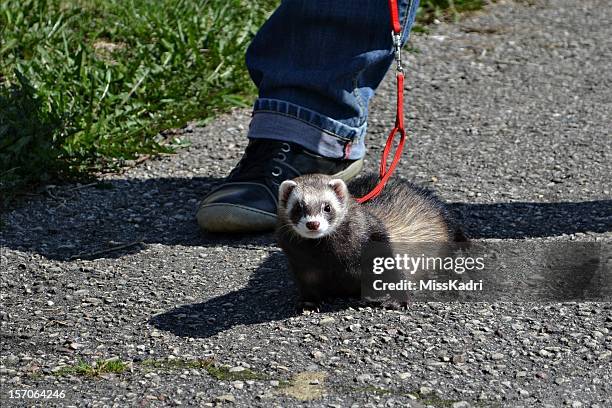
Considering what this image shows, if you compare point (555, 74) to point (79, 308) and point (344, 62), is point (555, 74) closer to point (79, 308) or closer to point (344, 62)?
point (344, 62)

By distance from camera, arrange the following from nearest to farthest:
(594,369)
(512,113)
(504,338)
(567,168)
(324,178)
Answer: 1. (594,369)
2. (504,338)
3. (324,178)
4. (567,168)
5. (512,113)

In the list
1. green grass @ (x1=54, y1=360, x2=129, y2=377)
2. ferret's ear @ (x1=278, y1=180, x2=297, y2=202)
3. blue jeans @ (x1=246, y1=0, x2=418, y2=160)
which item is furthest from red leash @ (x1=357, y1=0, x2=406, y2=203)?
green grass @ (x1=54, y1=360, x2=129, y2=377)

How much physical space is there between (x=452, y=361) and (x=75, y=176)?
7.54 feet

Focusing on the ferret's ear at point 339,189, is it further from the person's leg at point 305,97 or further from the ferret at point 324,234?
the person's leg at point 305,97

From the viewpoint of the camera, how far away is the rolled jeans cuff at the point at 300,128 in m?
4.25

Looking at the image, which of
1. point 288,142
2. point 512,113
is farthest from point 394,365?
point 512,113

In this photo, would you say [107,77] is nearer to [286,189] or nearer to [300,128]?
[300,128]

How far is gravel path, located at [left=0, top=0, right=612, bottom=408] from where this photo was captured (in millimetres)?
2979

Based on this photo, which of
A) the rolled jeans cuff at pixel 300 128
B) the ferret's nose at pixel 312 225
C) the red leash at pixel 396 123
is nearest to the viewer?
the ferret's nose at pixel 312 225

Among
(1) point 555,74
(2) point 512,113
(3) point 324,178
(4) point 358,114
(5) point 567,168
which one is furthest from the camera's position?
(1) point 555,74

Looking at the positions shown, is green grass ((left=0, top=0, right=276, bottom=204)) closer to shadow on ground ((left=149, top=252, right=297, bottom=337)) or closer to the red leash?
shadow on ground ((left=149, top=252, right=297, bottom=337))

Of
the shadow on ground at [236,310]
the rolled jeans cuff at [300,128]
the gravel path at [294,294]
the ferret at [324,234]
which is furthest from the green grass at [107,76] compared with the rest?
the ferret at [324,234]

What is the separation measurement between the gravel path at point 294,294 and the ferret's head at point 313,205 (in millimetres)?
299

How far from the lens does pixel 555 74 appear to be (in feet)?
19.3
